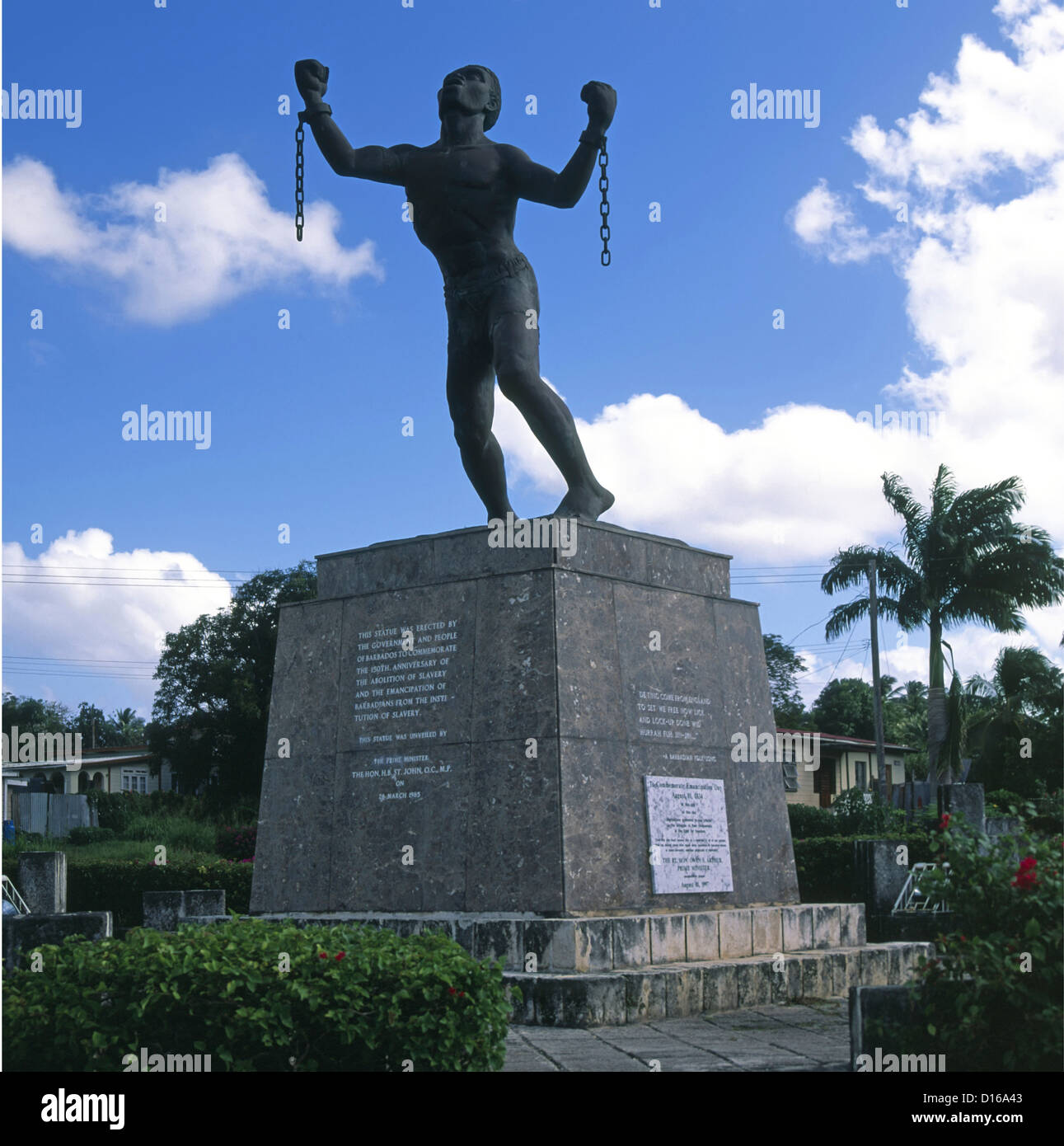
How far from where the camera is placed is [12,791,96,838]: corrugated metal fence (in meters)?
41.6

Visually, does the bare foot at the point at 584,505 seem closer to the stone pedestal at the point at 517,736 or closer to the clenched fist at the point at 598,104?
the stone pedestal at the point at 517,736

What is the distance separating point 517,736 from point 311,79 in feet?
15.9

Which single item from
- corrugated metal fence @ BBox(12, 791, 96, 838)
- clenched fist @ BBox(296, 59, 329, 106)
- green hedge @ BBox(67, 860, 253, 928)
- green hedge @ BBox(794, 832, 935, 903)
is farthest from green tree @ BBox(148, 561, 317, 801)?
clenched fist @ BBox(296, 59, 329, 106)

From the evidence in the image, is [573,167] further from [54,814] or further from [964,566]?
[54,814]

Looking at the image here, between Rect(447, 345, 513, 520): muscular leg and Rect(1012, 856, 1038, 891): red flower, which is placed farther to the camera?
Rect(447, 345, 513, 520): muscular leg

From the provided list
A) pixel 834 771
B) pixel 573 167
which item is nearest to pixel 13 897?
pixel 573 167

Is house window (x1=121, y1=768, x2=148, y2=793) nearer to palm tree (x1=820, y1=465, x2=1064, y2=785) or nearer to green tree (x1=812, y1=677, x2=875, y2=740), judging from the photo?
green tree (x1=812, y1=677, x2=875, y2=740)

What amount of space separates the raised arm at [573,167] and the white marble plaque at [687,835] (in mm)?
3915

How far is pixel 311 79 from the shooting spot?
9.74 meters

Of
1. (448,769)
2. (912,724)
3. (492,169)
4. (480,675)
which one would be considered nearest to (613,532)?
(480,675)

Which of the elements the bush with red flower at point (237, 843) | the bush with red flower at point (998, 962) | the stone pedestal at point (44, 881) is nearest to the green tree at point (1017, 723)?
the bush with red flower at point (237, 843)

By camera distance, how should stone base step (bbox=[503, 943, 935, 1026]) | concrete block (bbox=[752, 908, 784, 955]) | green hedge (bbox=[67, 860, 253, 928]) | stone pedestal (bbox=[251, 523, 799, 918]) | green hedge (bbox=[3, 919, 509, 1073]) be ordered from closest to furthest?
green hedge (bbox=[3, 919, 509, 1073])
stone base step (bbox=[503, 943, 935, 1026])
stone pedestal (bbox=[251, 523, 799, 918])
concrete block (bbox=[752, 908, 784, 955])
green hedge (bbox=[67, 860, 253, 928])

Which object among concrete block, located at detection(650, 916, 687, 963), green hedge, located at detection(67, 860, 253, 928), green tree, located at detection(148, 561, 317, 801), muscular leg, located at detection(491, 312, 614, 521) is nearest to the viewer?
concrete block, located at detection(650, 916, 687, 963)
